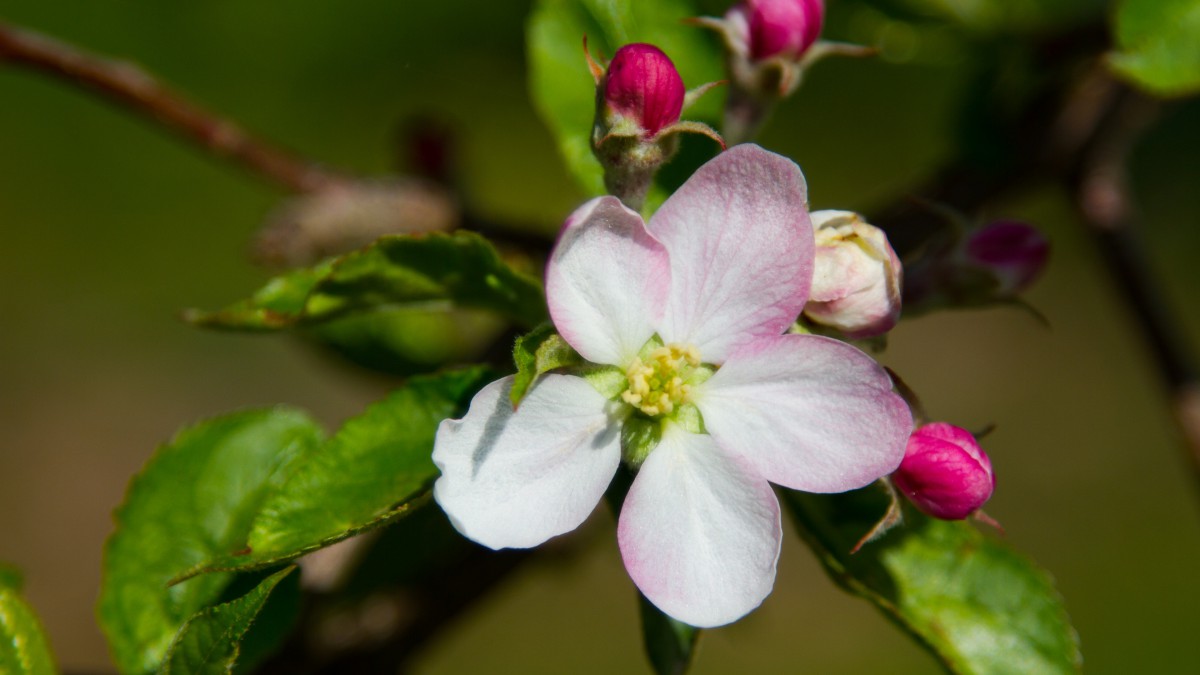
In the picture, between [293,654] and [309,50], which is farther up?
[293,654]

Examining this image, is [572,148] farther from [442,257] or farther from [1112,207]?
[1112,207]

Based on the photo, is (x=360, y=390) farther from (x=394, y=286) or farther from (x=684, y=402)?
(x=684, y=402)

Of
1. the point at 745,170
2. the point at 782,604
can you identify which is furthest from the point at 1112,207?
the point at 782,604

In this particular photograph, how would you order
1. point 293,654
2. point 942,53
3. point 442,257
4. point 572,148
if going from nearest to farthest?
point 442,257
point 572,148
point 293,654
point 942,53

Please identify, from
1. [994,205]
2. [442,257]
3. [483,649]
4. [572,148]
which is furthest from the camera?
[483,649]

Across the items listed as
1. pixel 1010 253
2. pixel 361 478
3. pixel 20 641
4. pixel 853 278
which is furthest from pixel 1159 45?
pixel 20 641

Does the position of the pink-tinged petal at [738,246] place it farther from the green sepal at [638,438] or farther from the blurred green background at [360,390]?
the blurred green background at [360,390]

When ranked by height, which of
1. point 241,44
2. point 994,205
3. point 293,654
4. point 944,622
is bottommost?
point 241,44
